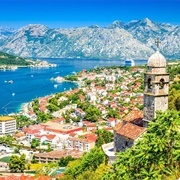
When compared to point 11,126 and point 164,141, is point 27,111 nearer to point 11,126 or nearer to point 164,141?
point 11,126

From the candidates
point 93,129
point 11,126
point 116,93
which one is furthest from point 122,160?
point 116,93

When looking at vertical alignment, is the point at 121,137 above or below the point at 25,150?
above

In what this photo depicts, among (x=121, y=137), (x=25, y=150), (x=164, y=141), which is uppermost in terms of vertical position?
(x=164, y=141)

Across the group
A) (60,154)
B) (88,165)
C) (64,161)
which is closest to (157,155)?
(88,165)

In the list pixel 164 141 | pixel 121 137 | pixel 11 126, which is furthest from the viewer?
pixel 11 126

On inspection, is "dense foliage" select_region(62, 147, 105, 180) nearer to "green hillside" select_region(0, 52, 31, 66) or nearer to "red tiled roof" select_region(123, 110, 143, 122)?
"red tiled roof" select_region(123, 110, 143, 122)

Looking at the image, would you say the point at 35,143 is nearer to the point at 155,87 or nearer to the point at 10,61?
the point at 155,87

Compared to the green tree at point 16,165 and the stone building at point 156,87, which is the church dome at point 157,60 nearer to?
the stone building at point 156,87

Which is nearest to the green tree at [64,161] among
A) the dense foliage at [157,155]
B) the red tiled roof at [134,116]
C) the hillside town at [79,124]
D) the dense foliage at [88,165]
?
the hillside town at [79,124]
